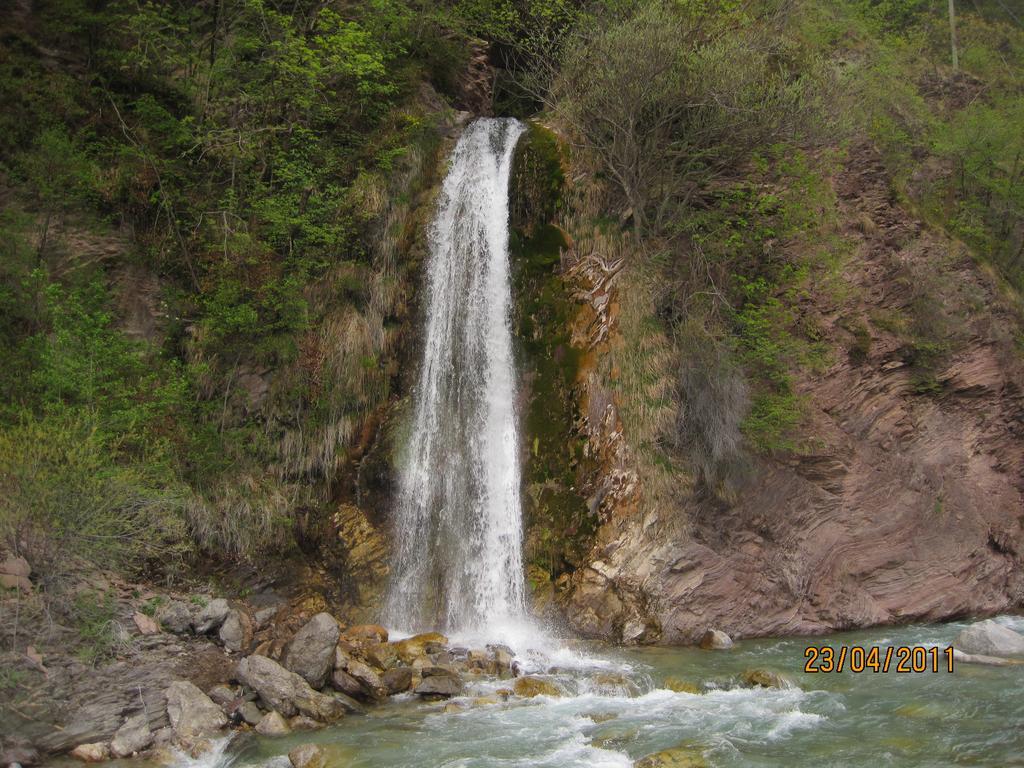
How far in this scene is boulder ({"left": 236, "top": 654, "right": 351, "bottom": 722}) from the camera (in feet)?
27.3

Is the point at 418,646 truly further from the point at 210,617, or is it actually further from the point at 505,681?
the point at 210,617

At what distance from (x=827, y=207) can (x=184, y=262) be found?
39.4ft

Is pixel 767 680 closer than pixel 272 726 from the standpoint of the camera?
No

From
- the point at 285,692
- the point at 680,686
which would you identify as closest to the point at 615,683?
the point at 680,686

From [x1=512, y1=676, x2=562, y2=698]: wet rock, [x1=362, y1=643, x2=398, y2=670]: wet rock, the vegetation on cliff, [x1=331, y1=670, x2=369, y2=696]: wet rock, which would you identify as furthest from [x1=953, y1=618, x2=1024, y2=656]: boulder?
[x1=331, y1=670, x2=369, y2=696]: wet rock

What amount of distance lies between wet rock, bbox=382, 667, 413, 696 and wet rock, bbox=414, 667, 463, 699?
144mm

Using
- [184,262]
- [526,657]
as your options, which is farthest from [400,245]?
[526,657]

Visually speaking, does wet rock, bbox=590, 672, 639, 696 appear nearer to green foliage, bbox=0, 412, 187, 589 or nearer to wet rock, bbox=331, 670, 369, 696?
wet rock, bbox=331, 670, 369, 696

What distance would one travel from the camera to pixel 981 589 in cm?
1278

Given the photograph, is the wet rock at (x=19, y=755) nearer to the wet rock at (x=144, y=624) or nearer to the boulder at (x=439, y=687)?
the wet rock at (x=144, y=624)

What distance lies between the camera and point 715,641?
1091 cm

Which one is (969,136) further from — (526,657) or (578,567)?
(526,657)

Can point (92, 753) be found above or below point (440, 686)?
below

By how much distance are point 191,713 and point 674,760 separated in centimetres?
502
